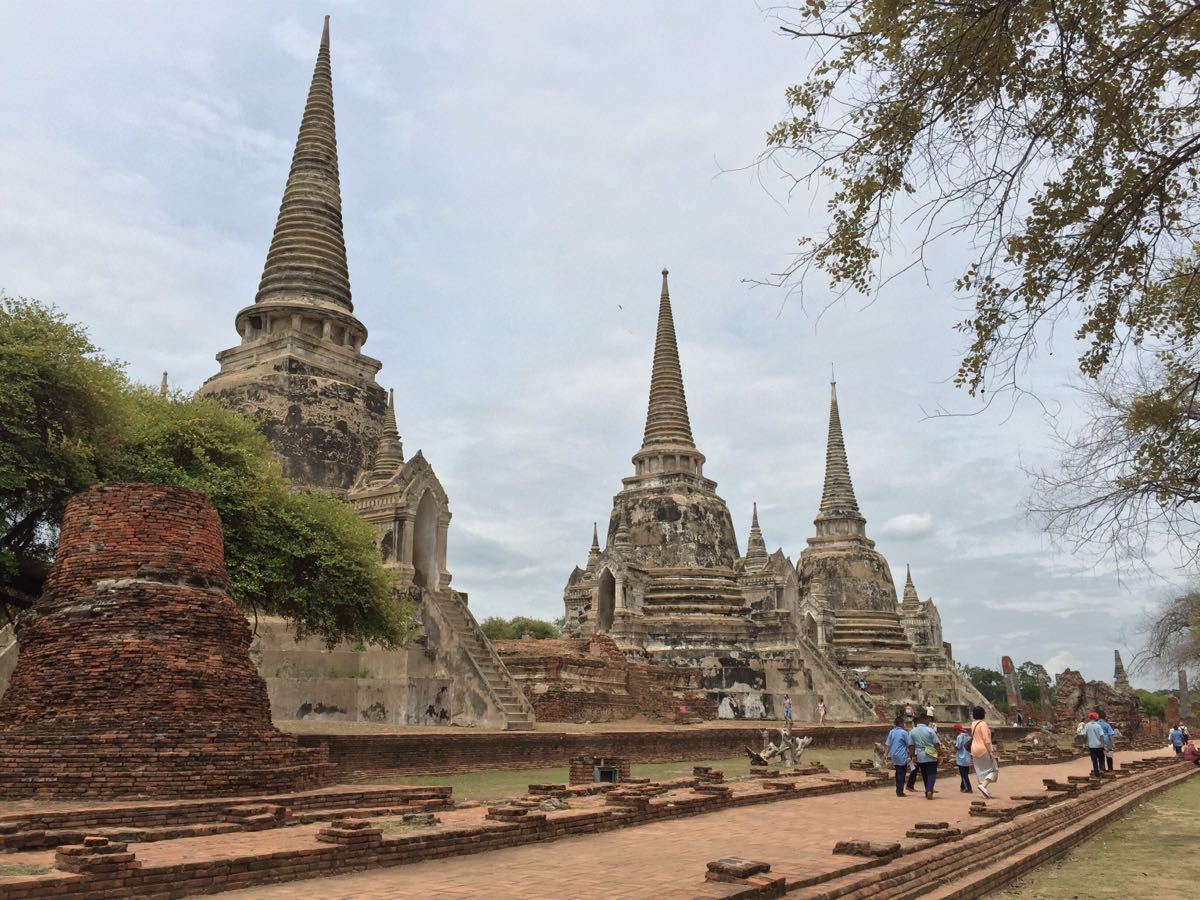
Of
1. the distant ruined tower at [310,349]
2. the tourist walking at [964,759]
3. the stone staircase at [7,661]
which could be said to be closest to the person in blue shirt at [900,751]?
the tourist walking at [964,759]

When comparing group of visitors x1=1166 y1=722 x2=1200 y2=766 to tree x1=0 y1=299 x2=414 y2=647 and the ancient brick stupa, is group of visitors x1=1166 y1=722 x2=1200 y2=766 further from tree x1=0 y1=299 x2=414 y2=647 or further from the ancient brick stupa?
the ancient brick stupa

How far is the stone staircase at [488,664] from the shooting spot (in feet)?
63.4


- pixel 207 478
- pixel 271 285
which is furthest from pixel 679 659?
pixel 207 478

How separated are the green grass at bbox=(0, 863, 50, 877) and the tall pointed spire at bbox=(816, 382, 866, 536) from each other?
43160 mm

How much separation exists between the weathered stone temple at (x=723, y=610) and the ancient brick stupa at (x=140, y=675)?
21.0 m

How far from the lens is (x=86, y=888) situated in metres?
5.47

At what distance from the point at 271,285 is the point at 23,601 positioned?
12469mm

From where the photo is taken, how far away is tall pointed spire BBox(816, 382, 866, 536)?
46.8 metres

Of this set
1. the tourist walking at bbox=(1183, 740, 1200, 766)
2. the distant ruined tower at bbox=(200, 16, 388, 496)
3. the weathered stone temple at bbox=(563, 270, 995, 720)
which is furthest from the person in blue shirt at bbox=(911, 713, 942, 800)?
the weathered stone temple at bbox=(563, 270, 995, 720)

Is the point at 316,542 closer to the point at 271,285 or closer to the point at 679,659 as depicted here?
the point at 271,285

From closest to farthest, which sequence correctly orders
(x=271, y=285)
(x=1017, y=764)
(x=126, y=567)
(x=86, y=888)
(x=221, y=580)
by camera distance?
1. (x=86, y=888)
2. (x=126, y=567)
3. (x=221, y=580)
4. (x=1017, y=764)
5. (x=271, y=285)

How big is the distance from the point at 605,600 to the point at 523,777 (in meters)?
18.5

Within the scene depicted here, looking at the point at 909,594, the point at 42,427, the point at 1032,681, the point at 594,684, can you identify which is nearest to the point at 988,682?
the point at 1032,681

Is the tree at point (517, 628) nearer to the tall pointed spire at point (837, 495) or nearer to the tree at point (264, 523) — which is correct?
the tall pointed spire at point (837, 495)
